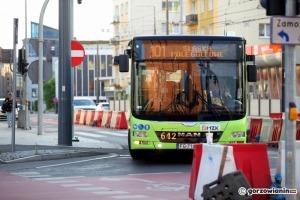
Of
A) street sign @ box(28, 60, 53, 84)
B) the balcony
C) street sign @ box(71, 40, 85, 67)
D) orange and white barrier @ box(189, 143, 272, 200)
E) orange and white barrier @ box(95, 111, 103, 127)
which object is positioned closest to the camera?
orange and white barrier @ box(189, 143, 272, 200)

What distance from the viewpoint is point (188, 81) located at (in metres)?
19.2

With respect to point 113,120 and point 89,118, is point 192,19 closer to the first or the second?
point 89,118

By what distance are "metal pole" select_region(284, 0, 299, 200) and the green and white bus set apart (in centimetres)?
792

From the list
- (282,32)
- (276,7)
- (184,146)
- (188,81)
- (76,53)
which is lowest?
(184,146)

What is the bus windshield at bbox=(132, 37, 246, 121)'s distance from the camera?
19094mm

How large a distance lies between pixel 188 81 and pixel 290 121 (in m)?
8.38

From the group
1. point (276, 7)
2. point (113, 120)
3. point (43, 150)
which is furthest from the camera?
point (113, 120)


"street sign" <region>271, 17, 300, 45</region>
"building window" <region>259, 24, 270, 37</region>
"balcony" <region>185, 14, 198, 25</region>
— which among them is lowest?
"street sign" <region>271, 17, 300, 45</region>

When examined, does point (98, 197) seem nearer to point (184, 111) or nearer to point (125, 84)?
point (184, 111)

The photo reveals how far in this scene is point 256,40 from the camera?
68.6 metres

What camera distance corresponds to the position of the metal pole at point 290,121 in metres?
10.9

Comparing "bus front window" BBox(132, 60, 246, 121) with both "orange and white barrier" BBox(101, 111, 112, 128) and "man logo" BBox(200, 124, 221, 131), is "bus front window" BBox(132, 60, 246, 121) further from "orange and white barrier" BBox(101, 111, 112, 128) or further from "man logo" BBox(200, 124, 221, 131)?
"orange and white barrier" BBox(101, 111, 112, 128)

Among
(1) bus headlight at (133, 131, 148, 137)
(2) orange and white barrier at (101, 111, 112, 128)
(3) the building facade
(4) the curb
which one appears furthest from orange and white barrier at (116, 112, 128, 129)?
(1) bus headlight at (133, 131, 148, 137)

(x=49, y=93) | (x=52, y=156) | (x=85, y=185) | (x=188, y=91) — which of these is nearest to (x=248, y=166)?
(x=85, y=185)
